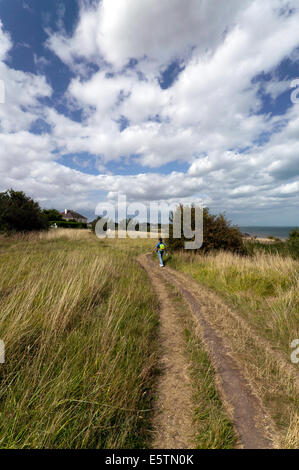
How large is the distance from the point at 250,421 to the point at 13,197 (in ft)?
82.9

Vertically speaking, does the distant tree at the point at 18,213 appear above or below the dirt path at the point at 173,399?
above

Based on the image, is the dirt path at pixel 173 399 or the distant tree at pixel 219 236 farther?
the distant tree at pixel 219 236

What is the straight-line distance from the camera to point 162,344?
356 cm

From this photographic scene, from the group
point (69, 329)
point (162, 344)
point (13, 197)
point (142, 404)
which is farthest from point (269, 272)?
point (13, 197)

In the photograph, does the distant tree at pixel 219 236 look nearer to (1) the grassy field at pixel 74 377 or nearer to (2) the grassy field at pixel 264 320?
(2) the grassy field at pixel 264 320

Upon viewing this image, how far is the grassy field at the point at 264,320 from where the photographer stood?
91.6 inches

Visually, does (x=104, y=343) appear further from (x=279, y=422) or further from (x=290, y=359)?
(x=290, y=359)

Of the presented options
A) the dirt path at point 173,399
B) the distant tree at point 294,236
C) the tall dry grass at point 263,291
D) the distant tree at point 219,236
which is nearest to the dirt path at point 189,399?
the dirt path at point 173,399

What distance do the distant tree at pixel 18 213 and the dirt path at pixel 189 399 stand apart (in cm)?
2131

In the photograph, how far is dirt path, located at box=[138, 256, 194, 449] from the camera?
1929 mm

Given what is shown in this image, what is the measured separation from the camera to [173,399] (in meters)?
2.38

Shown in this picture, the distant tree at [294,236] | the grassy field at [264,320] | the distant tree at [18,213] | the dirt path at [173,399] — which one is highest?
the distant tree at [18,213]

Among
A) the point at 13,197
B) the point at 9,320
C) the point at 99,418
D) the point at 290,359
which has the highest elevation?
the point at 13,197

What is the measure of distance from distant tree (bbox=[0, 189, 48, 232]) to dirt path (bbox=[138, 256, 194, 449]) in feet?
69.6
